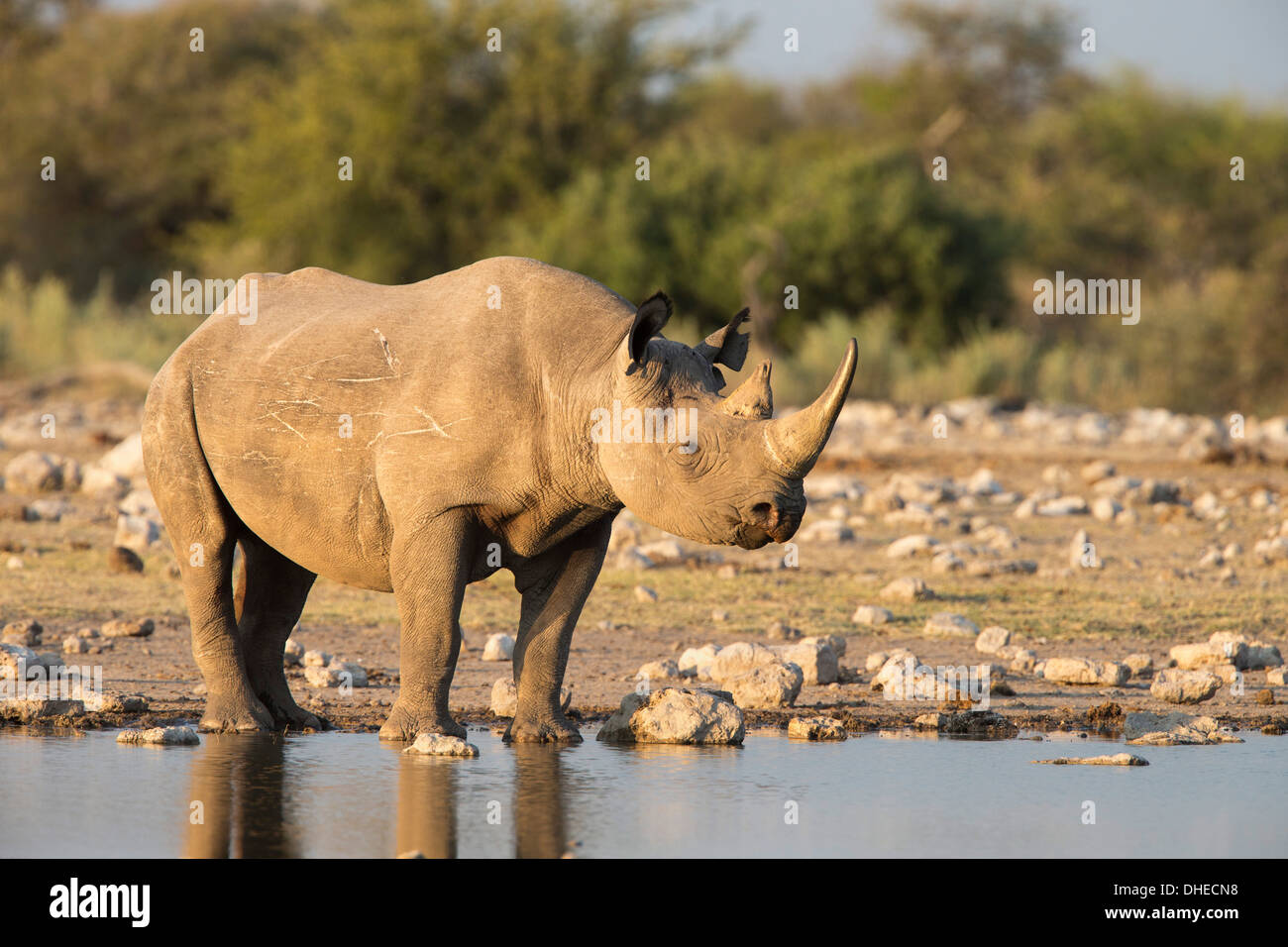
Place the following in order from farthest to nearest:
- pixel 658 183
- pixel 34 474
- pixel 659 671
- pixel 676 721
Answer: pixel 658 183, pixel 34 474, pixel 659 671, pixel 676 721

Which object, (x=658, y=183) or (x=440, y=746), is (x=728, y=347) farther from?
(x=658, y=183)

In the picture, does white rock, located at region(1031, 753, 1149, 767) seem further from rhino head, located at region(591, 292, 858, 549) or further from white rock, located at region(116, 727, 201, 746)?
white rock, located at region(116, 727, 201, 746)

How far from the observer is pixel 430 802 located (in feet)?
19.2

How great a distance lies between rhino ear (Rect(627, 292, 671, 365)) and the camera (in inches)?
260

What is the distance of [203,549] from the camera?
7551 mm

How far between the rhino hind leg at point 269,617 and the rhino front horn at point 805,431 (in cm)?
236

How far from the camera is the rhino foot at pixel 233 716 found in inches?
291

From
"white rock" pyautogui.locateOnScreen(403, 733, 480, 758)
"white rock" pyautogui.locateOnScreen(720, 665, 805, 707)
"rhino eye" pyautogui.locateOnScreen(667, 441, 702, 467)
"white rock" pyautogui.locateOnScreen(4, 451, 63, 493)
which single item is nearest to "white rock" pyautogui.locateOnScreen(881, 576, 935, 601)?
"white rock" pyautogui.locateOnScreen(720, 665, 805, 707)

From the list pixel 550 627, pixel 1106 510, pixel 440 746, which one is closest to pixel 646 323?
pixel 550 627

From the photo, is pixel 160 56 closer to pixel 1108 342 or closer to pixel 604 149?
pixel 604 149

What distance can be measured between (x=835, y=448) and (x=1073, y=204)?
20.7 metres

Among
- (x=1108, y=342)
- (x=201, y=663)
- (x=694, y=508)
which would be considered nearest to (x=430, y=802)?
(x=694, y=508)

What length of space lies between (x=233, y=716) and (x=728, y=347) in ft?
8.13

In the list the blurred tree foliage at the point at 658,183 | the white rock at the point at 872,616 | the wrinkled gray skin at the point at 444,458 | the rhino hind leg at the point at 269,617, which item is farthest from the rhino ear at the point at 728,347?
the blurred tree foliage at the point at 658,183
